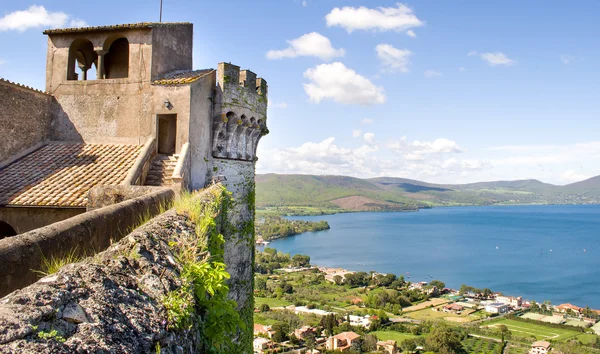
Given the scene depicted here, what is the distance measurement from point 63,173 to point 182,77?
4.57 metres

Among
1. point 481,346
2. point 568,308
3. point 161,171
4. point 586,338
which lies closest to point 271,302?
point 481,346

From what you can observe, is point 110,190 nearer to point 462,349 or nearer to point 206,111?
point 206,111

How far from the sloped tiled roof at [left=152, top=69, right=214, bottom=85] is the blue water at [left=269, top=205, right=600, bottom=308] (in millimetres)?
94238

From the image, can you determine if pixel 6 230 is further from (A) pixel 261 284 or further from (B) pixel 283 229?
Result: (B) pixel 283 229

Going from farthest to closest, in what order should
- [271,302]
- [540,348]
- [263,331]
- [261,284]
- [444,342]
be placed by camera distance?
[261,284] < [271,302] < [263,331] < [444,342] < [540,348]

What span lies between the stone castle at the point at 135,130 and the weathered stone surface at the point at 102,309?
8122mm

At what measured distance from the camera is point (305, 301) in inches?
3679

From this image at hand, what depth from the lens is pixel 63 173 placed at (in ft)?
44.7

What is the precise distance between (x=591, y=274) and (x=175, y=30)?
12013 centimetres

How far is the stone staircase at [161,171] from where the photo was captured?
13461 mm

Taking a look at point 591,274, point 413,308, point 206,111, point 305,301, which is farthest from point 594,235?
point 206,111

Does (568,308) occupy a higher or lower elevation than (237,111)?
lower

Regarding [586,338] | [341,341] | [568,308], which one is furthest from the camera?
[568,308]

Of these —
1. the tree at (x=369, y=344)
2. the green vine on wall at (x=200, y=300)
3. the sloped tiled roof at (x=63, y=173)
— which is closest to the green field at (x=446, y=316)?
the tree at (x=369, y=344)
